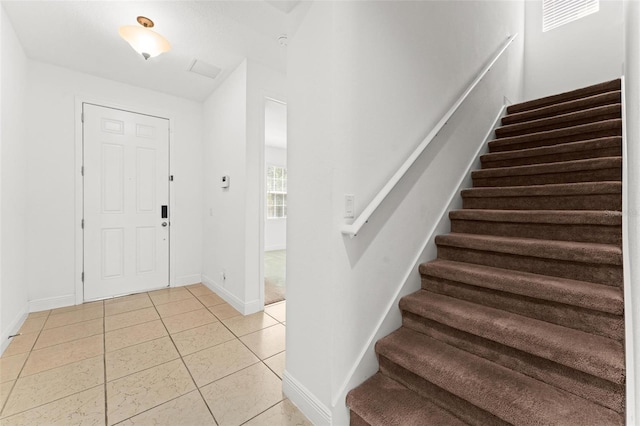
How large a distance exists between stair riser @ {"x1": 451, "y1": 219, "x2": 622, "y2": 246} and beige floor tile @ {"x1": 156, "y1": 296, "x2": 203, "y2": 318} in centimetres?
288

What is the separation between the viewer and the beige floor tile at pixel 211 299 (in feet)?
10.4

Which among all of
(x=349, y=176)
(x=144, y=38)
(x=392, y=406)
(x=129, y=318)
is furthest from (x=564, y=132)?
(x=129, y=318)

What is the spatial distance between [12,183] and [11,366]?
1.56 m

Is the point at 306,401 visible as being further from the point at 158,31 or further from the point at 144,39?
the point at 158,31

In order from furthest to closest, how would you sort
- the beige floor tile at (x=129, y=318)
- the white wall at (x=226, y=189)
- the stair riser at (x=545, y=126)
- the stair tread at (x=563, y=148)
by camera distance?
the white wall at (x=226, y=189) → the beige floor tile at (x=129, y=318) → the stair riser at (x=545, y=126) → the stair tread at (x=563, y=148)

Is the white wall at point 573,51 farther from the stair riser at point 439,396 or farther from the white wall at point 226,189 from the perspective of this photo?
the stair riser at point 439,396

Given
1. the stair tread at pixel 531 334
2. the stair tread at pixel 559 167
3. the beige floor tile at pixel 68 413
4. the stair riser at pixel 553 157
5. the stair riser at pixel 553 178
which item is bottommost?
the beige floor tile at pixel 68 413

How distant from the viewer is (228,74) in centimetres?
320

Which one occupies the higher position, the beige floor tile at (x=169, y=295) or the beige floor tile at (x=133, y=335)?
the beige floor tile at (x=169, y=295)

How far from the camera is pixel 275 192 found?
704 centimetres

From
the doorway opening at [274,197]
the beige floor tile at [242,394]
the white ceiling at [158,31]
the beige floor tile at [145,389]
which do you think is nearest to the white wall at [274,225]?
the doorway opening at [274,197]

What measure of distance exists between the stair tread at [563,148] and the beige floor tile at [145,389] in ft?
10.7

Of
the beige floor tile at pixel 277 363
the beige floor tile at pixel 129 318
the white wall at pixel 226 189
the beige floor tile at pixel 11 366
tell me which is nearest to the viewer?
the beige floor tile at pixel 11 366

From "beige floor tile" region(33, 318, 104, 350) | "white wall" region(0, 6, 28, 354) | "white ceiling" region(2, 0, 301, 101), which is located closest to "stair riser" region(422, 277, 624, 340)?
"white ceiling" region(2, 0, 301, 101)
